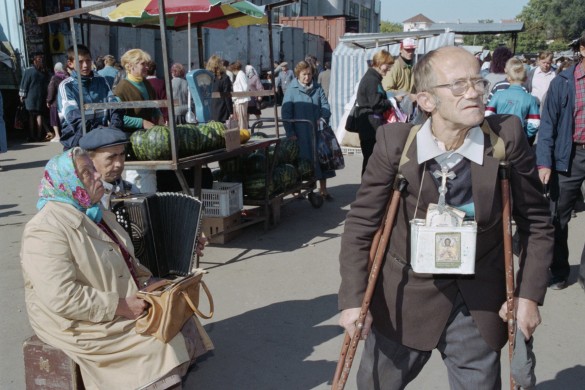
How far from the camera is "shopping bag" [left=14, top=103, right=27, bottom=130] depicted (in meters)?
14.6

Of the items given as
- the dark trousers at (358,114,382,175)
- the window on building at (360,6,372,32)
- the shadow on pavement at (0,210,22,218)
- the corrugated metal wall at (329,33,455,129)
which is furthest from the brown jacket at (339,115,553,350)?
the window on building at (360,6,372,32)

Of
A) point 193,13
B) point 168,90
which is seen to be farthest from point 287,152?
point 168,90

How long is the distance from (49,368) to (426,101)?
2.24m

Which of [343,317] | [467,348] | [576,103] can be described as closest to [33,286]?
[343,317]

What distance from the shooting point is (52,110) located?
14.1 metres

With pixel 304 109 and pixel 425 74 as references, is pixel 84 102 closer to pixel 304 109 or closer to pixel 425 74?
pixel 304 109

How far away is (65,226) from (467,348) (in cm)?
187

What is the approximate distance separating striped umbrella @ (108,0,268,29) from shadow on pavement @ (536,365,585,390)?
170 inches

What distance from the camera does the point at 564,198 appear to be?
201 inches

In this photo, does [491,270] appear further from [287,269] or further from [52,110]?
[52,110]

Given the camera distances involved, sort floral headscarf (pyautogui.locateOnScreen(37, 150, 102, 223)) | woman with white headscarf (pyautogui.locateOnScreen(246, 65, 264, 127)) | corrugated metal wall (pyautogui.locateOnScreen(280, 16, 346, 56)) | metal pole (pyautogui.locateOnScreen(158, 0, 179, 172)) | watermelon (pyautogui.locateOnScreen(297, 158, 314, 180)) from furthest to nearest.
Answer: corrugated metal wall (pyautogui.locateOnScreen(280, 16, 346, 56))
woman with white headscarf (pyautogui.locateOnScreen(246, 65, 264, 127))
watermelon (pyautogui.locateOnScreen(297, 158, 314, 180))
metal pole (pyautogui.locateOnScreen(158, 0, 179, 172))
floral headscarf (pyautogui.locateOnScreen(37, 150, 102, 223))

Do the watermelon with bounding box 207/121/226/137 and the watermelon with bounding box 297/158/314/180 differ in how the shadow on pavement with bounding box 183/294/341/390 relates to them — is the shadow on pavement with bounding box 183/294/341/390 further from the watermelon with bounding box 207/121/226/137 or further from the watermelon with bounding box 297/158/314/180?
the watermelon with bounding box 297/158/314/180

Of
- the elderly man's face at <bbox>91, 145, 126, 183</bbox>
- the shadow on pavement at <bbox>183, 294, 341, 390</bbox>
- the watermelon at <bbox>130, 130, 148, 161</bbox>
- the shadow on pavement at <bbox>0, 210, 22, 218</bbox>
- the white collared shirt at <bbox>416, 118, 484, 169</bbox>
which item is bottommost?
the shadow on pavement at <bbox>183, 294, 341, 390</bbox>

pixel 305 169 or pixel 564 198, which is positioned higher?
pixel 564 198
